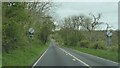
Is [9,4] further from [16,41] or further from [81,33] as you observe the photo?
[81,33]

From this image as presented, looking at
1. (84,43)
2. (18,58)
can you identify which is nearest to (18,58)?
(18,58)

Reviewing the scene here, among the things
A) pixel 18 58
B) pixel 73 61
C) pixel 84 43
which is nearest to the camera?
pixel 18 58

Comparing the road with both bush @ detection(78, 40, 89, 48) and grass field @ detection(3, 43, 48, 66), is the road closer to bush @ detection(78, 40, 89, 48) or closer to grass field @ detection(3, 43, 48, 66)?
grass field @ detection(3, 43, 48, 66)

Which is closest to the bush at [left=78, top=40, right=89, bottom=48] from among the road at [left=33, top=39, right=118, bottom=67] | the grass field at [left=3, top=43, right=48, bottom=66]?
the road at [left=33, top=39, right=118, bottom=67]

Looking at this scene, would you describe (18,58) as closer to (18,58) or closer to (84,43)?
(18,58)

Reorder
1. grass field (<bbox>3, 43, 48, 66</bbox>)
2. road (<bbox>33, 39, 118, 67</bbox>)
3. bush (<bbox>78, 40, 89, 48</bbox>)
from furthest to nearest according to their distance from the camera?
bush (<bbox>78, 40, 89, 48</bbox>), road (<bbox>33, 39, 118, 67</bbox>), grass field (<bbox>3, 43, 48, 66</bbox>)

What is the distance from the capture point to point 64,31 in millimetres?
119500

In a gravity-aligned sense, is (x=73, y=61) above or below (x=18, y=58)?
below

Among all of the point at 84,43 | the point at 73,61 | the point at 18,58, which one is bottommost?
the point at 84,43

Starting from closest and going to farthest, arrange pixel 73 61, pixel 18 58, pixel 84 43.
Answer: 1. pixel 18 58
2. pixel 73 61
3. pixel 84 43

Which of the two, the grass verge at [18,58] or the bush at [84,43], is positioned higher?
the grass verge at [18,58]

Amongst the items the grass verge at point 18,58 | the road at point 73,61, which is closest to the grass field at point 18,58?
the grass verge at point 18,58

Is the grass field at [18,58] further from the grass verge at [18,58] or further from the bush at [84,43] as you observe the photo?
the bush at [84,43]

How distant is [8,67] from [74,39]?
7749 cm
